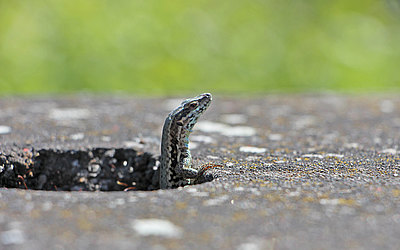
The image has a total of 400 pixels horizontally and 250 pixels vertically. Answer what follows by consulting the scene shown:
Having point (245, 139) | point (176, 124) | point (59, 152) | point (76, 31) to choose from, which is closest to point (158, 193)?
point (176, 124)

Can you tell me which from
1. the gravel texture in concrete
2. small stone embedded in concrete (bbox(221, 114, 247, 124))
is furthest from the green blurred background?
the gravel texture in concrete

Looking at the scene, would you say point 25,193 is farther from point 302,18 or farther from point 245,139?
point 302,18

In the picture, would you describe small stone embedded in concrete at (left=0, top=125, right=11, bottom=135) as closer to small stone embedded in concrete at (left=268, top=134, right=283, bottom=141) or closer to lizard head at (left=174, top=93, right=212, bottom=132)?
lizard head at (left=174, top=93, right=212, bottom=132)

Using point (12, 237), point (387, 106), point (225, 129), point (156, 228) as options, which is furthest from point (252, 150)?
point (387, 106)

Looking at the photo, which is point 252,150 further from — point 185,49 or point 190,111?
point 185,49

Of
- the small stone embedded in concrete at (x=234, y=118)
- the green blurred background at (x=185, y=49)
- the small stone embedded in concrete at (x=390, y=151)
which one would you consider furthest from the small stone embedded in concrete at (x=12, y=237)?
the green blurred background at (x=185, y=49)

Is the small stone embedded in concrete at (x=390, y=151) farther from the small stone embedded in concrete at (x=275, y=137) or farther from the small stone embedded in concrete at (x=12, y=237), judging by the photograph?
the small stone embedded in concrete at (x=12, y=237)
